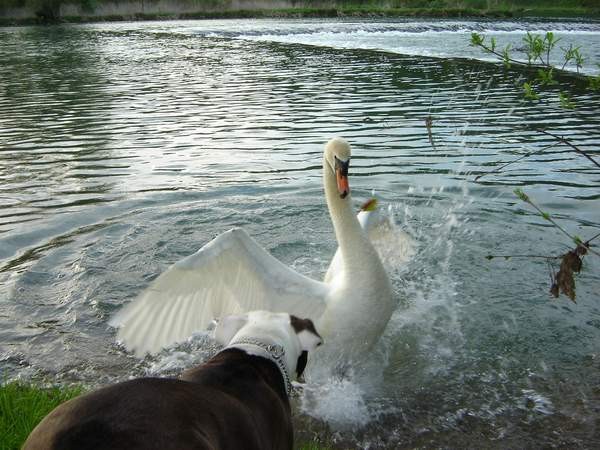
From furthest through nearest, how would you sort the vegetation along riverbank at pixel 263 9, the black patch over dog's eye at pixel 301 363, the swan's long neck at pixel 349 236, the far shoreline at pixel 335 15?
the vegetation along riverbank at pixel 263 9
the far shoreline at pixel 335 15
the swan's long neck at pixel 349 236
the black patch over dog's eye at pixel 301 363

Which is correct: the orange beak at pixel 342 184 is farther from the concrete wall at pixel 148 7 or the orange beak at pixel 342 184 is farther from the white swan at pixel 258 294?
the concrete wall at pixel 148 7

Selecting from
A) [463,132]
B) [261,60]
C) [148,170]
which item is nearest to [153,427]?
[148,170]

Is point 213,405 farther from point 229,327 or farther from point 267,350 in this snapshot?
point 229,327

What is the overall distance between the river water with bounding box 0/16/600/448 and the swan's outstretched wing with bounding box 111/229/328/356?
53 centimetres

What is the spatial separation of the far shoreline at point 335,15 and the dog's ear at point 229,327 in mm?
46688

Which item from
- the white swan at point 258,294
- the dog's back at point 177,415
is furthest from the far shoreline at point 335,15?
the dog's back at point 177,415

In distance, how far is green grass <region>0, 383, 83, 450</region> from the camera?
429cm

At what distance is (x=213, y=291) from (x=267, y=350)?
2464 millimetres

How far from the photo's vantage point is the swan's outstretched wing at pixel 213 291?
557 cm

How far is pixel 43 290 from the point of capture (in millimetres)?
7379

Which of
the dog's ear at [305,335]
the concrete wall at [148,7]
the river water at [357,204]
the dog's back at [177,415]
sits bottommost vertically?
the river water at [357,204]

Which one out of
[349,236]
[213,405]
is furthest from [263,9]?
[213,405]

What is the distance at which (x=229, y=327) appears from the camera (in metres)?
3.91

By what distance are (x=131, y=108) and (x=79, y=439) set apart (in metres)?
16.9
